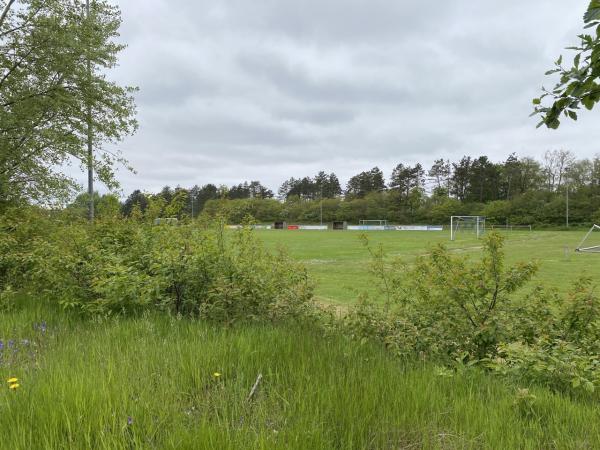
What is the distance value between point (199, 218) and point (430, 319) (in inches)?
141

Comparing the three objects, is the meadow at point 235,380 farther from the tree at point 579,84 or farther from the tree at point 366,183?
the tree at point 366,183

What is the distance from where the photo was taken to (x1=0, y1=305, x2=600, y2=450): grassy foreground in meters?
2.05

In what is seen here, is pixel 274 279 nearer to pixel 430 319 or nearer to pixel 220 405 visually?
pixel 430 319

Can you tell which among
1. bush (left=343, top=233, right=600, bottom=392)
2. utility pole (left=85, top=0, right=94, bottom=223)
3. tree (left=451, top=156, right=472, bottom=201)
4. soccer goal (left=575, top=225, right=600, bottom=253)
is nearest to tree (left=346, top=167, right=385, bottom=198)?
tree (left=451, top=156, right=472, bottom=201)

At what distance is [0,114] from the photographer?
900 cm

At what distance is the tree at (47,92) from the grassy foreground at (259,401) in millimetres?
7992

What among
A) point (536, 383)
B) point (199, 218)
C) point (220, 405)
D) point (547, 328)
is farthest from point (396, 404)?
point (199, 218)

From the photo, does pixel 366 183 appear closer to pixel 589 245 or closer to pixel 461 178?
pixel 461 178

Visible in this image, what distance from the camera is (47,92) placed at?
1024 cm

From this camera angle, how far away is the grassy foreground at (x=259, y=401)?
2051 mm

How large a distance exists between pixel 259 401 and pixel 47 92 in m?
10.9

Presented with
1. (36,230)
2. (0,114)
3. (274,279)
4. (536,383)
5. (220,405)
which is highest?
(0,114)

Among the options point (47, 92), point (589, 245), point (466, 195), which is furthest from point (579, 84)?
point (466, 195)

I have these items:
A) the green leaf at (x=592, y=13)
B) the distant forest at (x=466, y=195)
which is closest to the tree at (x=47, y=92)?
the green leaf at (x=592, y=13)
